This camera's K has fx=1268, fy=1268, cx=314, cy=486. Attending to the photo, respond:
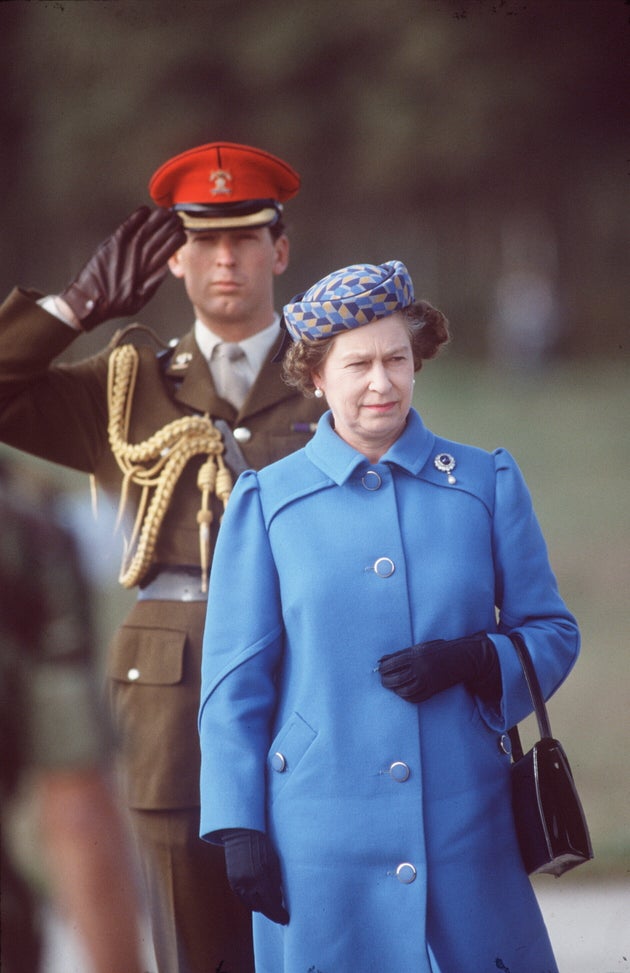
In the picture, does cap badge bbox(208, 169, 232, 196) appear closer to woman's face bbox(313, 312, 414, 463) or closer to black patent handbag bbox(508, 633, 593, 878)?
woman's face bbox(313, 312, 414, 463)

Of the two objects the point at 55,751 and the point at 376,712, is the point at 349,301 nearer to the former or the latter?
the point at 376,712

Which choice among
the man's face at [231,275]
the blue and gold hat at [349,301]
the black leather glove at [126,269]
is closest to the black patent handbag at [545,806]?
the blue and gold hat at [349,301]

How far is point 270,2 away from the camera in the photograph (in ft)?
9.86

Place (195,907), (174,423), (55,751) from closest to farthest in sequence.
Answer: (195,907) < (174,423) < (55,751)

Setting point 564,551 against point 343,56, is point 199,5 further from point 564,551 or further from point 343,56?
point 564,551

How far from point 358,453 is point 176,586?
741 mm

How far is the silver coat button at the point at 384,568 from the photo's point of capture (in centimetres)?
214

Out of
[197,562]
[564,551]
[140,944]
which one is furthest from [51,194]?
[140,944]

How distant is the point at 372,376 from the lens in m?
2.14

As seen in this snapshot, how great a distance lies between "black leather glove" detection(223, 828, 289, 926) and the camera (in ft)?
6.78

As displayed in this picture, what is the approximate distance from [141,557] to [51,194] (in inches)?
37.6

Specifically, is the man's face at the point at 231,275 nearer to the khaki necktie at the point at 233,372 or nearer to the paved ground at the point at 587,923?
the khaki necktie at the point at 233,372

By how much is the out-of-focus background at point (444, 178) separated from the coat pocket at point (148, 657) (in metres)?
0.13

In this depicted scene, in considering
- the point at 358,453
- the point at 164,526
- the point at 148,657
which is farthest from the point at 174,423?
the point at 358,453
